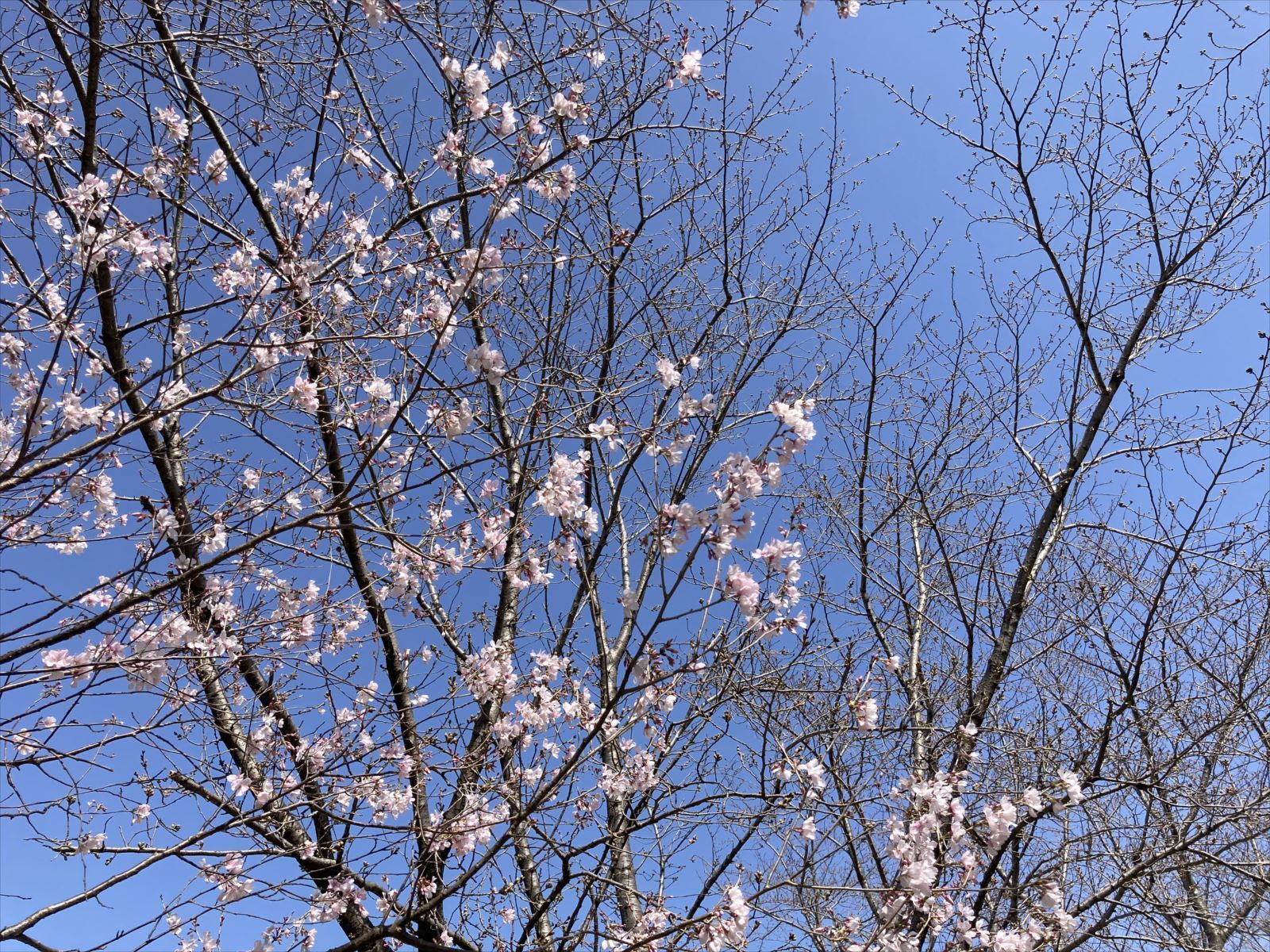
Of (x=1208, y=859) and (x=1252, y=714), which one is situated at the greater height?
(x=1252, y=714)

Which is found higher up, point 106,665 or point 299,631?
point 299,631

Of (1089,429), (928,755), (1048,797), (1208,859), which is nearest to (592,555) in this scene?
(928,755)

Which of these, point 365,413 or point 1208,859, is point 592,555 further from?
point 1208,859

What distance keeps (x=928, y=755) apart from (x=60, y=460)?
4499mm

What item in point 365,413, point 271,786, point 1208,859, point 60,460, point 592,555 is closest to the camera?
point 60,460

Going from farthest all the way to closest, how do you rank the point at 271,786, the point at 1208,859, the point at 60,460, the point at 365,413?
the point at 1208,859, the point at 365,413, the point at 271,786, the point at 60,460

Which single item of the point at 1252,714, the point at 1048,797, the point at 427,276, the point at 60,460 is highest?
the point at 427,276

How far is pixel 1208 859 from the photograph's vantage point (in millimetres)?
3920

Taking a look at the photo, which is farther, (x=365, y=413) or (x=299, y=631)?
(x=365, y=413)

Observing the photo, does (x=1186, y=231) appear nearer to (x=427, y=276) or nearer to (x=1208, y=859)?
(x=1208, y=859)

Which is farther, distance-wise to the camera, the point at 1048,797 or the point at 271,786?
the point at 1048,797

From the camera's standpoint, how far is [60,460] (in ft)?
7.67

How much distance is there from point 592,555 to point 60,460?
276cm

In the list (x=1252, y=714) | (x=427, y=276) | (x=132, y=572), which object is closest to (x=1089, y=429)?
(x=1252, y=714)
